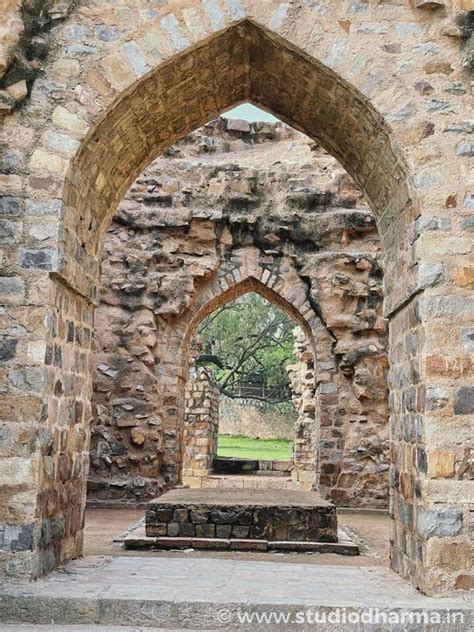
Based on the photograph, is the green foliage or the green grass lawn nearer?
the green grass lawn

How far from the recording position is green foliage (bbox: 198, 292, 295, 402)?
23.2m

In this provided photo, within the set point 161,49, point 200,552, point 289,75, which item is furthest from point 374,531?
point 161,49

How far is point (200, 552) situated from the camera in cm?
595

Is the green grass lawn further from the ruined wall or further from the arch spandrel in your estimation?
the arch spandrel

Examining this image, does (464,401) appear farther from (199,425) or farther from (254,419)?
(254,419)

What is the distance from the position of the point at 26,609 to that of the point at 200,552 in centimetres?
235

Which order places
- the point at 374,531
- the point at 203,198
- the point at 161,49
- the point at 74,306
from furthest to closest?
the point at 203,198, the point at 374,531, the point at 74,306, the point at 161,49

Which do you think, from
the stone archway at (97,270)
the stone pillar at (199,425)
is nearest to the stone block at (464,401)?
the stone archway at (97,270)

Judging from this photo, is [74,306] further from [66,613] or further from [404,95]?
[404,95]

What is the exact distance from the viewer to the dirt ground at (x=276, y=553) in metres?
5.76

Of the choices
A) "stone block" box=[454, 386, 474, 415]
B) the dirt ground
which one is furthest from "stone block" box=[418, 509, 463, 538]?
the dirt ground

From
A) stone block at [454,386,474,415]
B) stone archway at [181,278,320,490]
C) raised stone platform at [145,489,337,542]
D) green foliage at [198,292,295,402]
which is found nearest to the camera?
stone block at [454,386,474,415]

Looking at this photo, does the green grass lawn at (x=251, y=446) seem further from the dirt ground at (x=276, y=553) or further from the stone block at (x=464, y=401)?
the stone block at (x=464, y=401)

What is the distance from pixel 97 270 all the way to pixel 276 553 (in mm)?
2781
